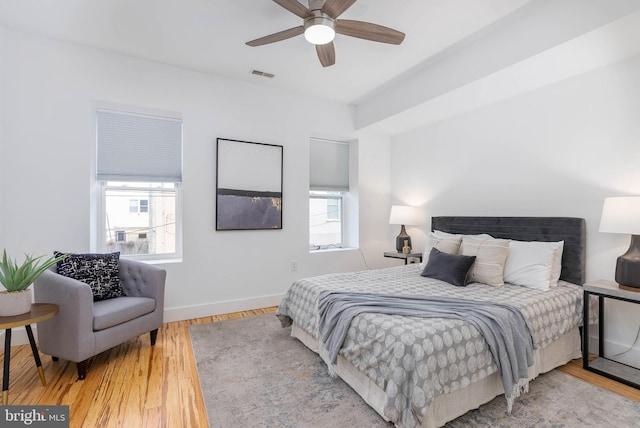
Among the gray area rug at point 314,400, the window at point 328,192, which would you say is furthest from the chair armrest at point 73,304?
the window at point 328,192

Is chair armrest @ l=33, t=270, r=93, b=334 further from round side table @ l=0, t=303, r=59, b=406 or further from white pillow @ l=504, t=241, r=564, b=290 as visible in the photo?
white pillow @ l=504, t=241, r=564, b=290

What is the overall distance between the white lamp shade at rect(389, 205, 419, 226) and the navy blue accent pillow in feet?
4.04

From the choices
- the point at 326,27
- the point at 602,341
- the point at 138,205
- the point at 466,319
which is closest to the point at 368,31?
the point at 326,27

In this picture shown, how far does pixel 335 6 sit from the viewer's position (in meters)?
2.01

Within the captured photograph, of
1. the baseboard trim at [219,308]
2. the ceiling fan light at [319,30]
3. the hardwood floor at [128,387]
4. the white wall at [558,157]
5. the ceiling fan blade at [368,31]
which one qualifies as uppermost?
the ceiling fan blade at [368,31]

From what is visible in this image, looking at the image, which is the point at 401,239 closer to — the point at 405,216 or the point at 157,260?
the point at 405,216

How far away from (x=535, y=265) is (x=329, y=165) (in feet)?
9.37

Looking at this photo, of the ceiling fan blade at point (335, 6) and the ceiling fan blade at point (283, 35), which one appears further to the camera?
the ceiling fan blade at point (283, 35)

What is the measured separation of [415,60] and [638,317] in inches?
116

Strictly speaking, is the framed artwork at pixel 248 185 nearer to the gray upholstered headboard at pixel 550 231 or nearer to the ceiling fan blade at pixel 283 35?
the ceiling fan blade at pixel 283 35

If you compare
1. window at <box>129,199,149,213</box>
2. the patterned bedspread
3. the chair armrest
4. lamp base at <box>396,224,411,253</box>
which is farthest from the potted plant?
lamp base at <box>396,224,411,253</box>

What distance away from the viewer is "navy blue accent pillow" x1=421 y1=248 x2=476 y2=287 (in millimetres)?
2771

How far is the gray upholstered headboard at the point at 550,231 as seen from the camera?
2.73m

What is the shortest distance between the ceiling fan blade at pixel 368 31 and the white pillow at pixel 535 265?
2121mm
